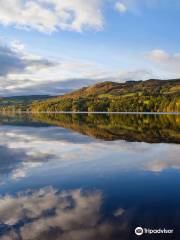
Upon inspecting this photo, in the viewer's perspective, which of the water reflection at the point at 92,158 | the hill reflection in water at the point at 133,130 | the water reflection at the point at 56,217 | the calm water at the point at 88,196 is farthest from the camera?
the hill reflection in water at the point at 133,130

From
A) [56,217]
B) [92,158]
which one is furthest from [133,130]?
[56,217]

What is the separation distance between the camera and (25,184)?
999 inches

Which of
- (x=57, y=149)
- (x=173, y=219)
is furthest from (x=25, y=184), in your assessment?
(x=57, y=149)

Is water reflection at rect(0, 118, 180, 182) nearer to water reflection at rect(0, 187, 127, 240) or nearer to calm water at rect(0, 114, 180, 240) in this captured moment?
calm water at rect(0, 114, 180, 240)

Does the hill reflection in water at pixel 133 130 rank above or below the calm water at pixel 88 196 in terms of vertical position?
below

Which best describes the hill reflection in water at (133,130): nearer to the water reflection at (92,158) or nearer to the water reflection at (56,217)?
the water reflection at (92,158)

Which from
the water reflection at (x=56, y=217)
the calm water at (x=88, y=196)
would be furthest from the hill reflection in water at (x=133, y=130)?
the water reflection at (x=56, y=217)

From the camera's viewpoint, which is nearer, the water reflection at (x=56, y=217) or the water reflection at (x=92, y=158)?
the water reflection at (x=56, y=217)

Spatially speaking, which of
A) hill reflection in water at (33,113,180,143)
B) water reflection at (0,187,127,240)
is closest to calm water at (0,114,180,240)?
water reflection at (0,187,127,240)

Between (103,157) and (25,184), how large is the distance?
45.7 feet

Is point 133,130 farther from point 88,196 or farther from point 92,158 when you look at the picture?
point 88,196

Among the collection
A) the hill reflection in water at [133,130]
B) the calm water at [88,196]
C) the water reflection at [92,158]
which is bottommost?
the hill reflection in water at [133,130]

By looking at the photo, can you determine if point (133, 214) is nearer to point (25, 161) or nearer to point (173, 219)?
point (173, 219)

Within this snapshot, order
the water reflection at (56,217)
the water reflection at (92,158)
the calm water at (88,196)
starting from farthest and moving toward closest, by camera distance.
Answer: the water reflection at (92,158) < the calm water at (88,196) < the water reflection at (56,217)
